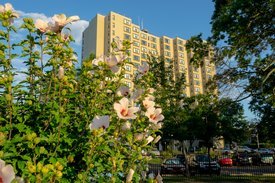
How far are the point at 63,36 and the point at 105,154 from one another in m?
1.11

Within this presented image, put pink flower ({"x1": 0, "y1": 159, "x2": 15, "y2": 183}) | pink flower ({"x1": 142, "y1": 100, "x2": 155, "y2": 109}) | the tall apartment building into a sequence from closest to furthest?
pink flower ({"x1": 0, "y1": 159, "x2": 15, "y2": 183})
pink flower ({"x1": 142, "y1": 100, "x2": 155, "y2": 109})
the tall apartment building

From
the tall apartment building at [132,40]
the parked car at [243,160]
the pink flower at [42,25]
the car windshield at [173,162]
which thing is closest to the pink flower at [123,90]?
the pink flower at [42,25]

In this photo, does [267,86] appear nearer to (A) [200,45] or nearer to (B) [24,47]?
(A) [200,45]

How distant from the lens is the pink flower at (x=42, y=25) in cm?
262

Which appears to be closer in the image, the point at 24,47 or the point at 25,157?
the point at 25,157

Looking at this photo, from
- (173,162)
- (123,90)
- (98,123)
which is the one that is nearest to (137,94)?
(123,90)

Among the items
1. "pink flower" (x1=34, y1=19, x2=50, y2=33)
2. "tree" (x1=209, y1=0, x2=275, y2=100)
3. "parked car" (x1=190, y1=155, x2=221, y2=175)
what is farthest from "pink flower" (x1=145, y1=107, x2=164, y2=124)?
"parked car" (x1=190, y1=155, x2=221, y2=175)

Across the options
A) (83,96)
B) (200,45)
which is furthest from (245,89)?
(83,96)

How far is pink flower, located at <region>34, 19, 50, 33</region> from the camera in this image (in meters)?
2.62

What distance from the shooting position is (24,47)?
276 cm

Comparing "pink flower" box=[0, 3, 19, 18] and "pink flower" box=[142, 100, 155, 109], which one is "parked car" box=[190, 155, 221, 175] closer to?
"pink flower" box=[142, 100, 155, 109]

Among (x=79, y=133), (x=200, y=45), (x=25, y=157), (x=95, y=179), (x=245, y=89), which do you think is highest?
(x=200, y=45)

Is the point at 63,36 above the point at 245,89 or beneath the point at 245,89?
beneath

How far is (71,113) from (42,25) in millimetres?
791
